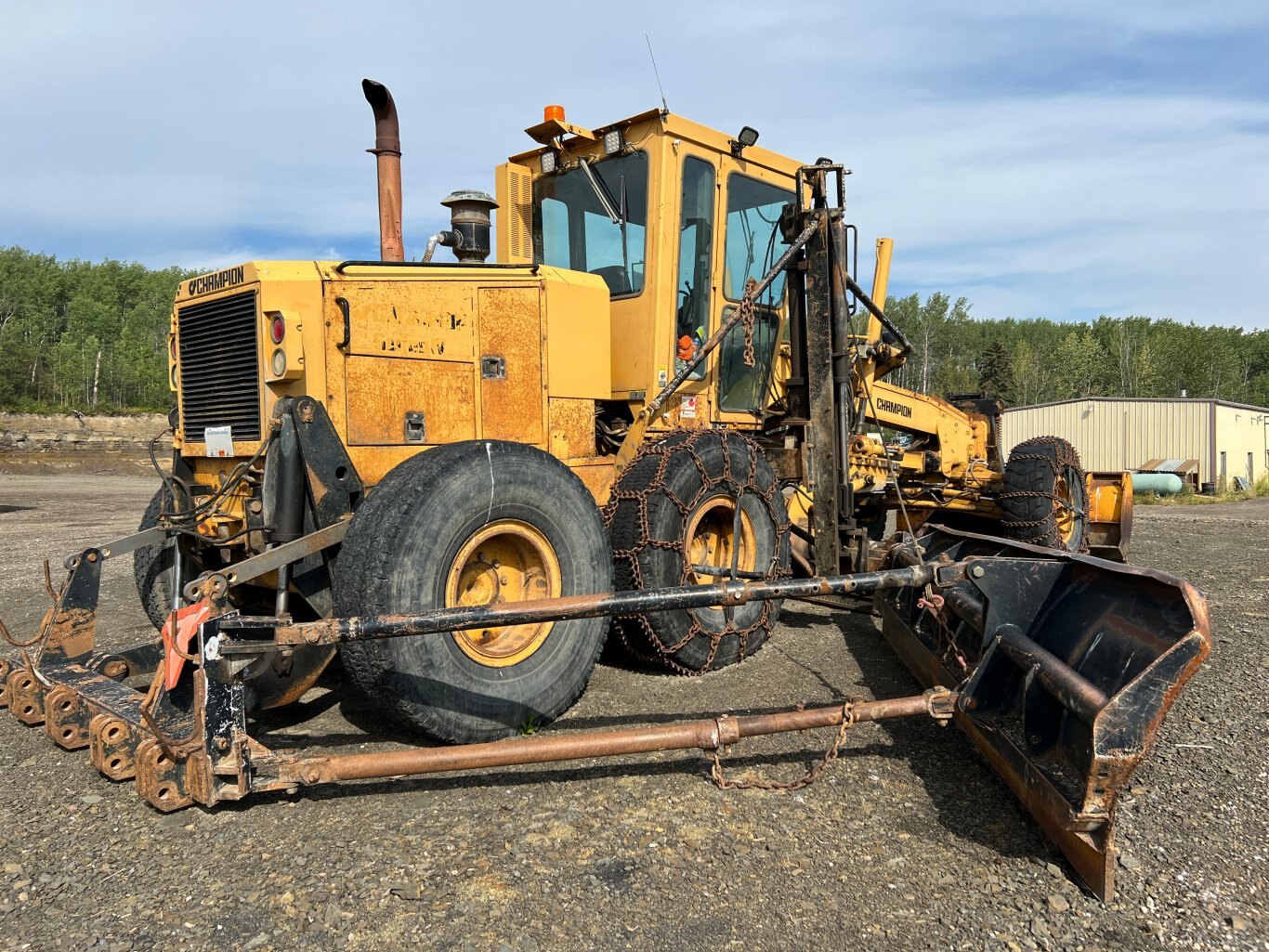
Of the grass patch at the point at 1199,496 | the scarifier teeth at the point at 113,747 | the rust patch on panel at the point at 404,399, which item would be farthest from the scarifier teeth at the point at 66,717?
the grass patch at the point at 1199,496

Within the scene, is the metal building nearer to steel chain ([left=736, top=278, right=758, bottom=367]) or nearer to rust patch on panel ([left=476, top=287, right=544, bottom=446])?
steel chain ([left=736, top=278, right=758, bottom=367])

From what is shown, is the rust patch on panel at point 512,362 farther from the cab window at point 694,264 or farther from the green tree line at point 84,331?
the green tree line at point 84,331

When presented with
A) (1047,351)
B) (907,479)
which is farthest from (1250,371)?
(907,479)

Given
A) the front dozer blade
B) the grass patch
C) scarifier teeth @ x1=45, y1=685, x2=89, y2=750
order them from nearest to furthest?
1. the front dozer blade
2. scarifier teeth @ x1=45, y1=685, x2=89, y2=750
3. the grass patch

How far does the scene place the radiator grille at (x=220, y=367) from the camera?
14.4 feet

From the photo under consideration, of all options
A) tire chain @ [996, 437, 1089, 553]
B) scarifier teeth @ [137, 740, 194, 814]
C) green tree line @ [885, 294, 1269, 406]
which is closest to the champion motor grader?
scarifier teeth @ [137, 740, 194, 814]

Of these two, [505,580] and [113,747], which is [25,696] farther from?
[505,580]

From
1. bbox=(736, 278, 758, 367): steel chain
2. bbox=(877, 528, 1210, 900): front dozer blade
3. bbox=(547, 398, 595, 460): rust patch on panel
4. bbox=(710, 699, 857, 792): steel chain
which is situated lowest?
bbox=(710, 699, 857, 792): steel chain

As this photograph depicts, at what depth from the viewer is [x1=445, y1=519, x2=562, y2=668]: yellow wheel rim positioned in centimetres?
404

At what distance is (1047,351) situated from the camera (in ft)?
263

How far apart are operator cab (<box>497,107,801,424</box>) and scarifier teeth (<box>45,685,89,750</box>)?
3.28 m

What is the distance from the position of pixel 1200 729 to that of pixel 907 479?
14.9ft

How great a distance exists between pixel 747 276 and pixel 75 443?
3740cm

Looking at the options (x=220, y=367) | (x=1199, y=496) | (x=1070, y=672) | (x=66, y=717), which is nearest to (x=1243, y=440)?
(x=1199, y=496)
